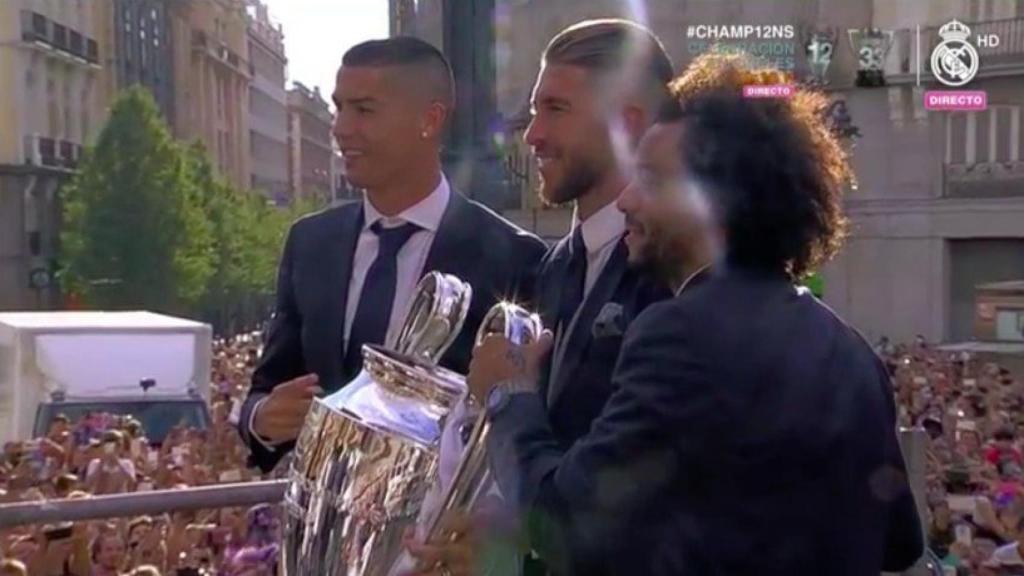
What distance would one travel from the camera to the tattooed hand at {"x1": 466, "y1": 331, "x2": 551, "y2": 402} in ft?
7.81

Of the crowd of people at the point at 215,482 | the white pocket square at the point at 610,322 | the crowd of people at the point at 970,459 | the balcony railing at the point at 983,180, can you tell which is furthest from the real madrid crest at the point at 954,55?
the white pocket square at the point at 610,322

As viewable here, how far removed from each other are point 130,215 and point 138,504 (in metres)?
45.8

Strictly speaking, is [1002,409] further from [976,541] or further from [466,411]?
[466,411]

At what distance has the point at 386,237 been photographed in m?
3.15

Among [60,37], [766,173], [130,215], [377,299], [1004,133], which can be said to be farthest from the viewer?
[60,37]

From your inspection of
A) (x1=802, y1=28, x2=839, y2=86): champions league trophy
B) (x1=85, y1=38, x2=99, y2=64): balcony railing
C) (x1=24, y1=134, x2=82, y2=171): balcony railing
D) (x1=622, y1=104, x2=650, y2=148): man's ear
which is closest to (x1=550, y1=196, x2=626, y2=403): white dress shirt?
(x1=622, y1=104, x2=650, y2=148): man's ear

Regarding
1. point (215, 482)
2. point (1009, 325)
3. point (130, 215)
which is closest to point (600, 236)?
point (215, 482)

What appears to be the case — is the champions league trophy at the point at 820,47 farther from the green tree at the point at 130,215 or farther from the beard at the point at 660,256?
the beard at the point at 660,256

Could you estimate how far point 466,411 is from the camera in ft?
8.03

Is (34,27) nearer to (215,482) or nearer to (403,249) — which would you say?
(215,482)

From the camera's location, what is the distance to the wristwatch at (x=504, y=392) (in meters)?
2.35

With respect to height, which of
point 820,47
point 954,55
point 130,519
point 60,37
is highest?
point 60,37

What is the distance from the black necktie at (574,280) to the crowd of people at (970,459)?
605 millimetres

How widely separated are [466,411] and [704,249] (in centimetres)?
44
